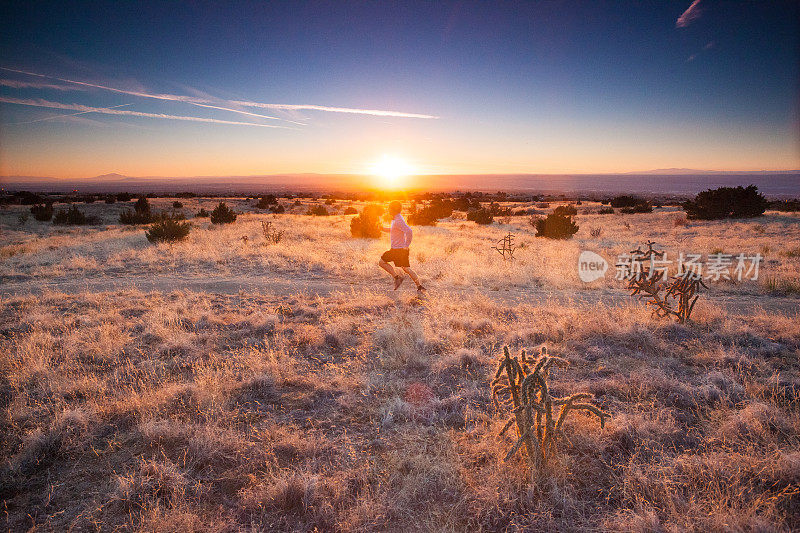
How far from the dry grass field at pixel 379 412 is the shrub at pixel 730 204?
21754 mm

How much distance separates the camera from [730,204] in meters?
26.2

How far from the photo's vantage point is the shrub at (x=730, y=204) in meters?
25.5

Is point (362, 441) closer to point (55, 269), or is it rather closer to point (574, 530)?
point (574, 530)

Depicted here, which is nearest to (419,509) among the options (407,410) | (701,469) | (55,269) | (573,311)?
(407,410)

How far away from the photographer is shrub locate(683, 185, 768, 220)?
1004 inches

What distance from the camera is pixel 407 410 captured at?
4.25m

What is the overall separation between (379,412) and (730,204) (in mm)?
33291

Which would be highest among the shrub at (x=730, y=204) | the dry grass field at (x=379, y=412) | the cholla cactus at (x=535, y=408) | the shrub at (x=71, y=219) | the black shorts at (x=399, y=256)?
the shrub at (x=730, y=204)

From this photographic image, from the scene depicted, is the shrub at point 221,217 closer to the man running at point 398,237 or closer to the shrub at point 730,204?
the man running at point 398,237

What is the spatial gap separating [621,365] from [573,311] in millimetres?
2135

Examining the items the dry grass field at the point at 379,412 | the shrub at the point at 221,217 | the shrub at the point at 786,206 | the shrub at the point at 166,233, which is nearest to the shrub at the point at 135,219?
the shrub at the point at 221,217

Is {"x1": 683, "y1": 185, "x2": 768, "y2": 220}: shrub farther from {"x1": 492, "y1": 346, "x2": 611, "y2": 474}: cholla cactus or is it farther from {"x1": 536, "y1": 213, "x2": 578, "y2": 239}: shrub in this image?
{"x1": 492, "y1": 346, "x2": 611, "y2": 474}: cholla cactus

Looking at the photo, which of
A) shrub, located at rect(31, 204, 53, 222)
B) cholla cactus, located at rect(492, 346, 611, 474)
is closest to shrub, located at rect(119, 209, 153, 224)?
shrub, located at rect(31, 204, 53, 222)

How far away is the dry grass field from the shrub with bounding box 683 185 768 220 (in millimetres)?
21754
